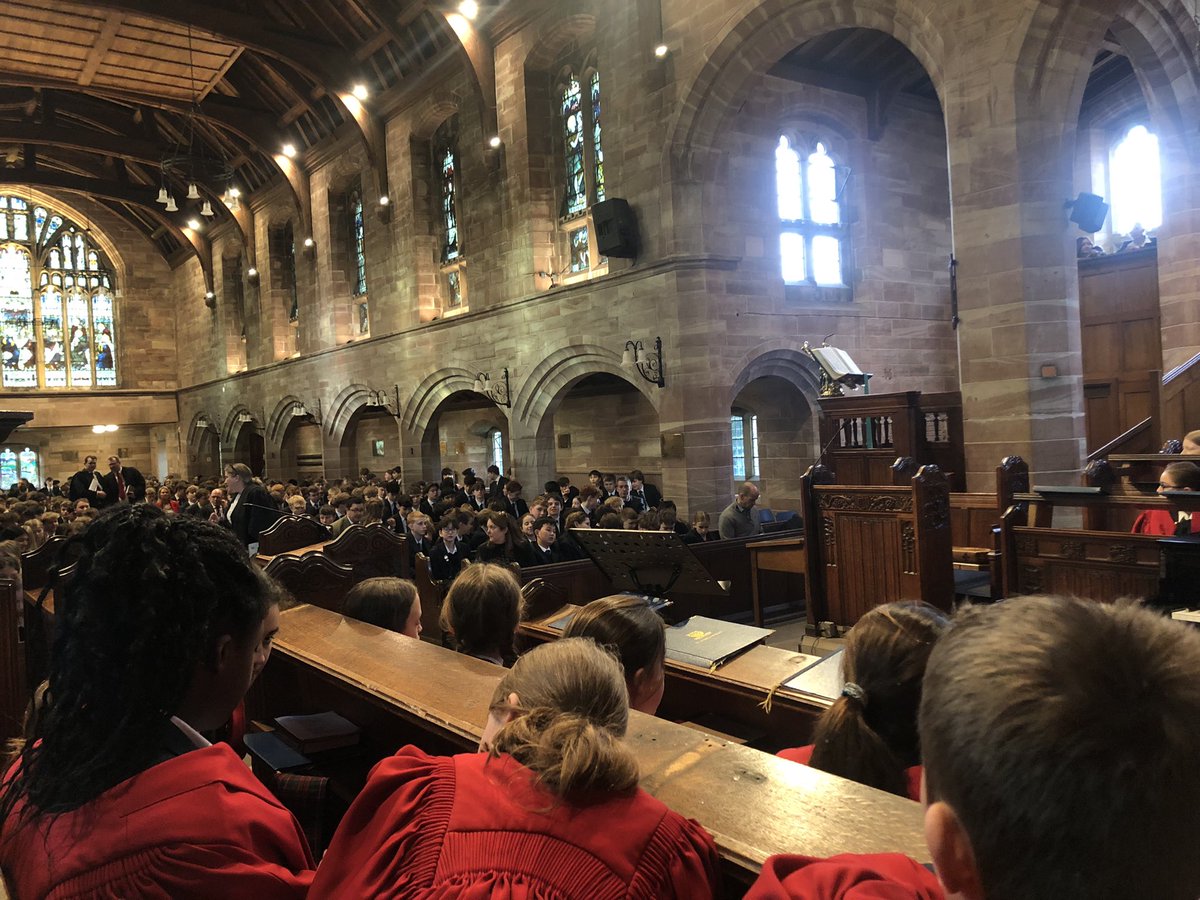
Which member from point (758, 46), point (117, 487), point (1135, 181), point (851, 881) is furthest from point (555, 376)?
point (851, 881)

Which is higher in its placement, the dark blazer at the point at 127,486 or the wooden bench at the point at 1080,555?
the dark blazer at the point at 127,486

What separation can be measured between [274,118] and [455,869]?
1917 centimetres

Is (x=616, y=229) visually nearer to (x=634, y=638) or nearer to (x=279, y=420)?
(x=634, y=638)

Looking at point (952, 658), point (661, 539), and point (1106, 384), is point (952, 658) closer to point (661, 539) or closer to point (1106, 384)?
point (661, 539)

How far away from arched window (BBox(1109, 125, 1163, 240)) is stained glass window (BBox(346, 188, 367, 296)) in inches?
545

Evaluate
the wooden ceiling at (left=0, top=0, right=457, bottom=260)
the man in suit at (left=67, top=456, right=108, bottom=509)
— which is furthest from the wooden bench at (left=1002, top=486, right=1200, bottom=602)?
the man in suit at (left=67, top=456, right=108, bottom=509)

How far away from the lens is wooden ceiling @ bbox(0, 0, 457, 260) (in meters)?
13.4

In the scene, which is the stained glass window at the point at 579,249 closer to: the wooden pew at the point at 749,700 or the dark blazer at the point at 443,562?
the dark blazer at the point at 443,562

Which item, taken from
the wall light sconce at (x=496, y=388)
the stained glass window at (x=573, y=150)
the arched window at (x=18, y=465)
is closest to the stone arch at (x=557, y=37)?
the stained glass window at (x=573, y=150)

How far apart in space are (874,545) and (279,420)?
17.3 meters

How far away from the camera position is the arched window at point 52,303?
23016 mm

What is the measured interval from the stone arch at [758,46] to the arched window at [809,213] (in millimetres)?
1636

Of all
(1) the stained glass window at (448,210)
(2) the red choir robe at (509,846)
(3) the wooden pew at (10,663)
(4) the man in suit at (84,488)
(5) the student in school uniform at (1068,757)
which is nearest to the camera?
(5) the student in school uniform at (1068,757)

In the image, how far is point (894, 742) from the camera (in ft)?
4.87
